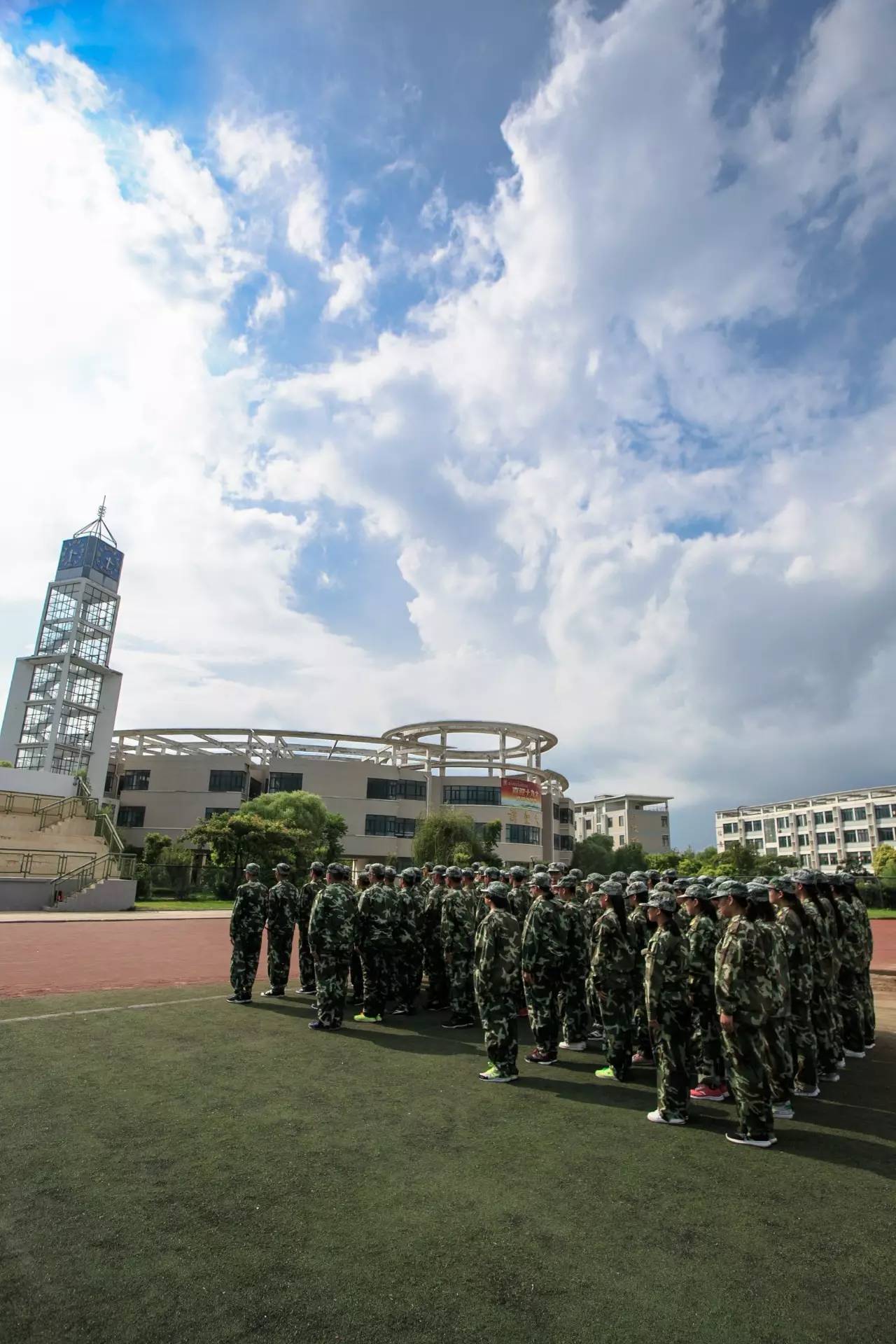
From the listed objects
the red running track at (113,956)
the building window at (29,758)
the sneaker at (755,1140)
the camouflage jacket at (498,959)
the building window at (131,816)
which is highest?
the building window at (29,758)

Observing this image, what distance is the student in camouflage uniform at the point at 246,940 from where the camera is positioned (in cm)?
1048

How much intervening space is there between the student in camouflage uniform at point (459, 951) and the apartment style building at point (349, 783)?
50557 mm

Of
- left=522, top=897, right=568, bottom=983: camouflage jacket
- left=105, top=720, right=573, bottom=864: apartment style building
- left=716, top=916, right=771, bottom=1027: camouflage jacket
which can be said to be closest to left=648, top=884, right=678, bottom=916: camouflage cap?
left=716, top=916, right=771, bottom=1027: camouflage jacket

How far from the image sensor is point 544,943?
25.1ft

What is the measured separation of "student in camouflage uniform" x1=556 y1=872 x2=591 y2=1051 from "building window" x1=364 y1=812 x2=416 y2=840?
5432 cm

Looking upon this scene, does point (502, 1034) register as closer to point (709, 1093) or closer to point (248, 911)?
point (709, 1093)

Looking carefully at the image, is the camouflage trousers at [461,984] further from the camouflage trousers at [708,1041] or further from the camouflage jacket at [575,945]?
the camouflage trousers at [708,1041]

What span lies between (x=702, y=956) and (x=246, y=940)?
6.54 m

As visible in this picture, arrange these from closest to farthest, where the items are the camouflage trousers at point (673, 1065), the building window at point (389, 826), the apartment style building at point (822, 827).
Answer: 1. the camouflage trousers at point (673, 1065)
2. the building window at point (389, 826)
3. the apartment style building at point (822, 827)

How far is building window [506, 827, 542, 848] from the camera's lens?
64.2 meters

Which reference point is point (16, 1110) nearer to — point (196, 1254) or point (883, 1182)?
point (196, 1254)

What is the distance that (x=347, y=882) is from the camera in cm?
998

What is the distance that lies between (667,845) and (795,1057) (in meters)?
96.6

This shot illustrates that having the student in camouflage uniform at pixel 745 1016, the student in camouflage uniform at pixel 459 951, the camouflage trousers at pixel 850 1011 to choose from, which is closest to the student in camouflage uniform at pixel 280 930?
the student in camouflage uniform at pixel 459 951
